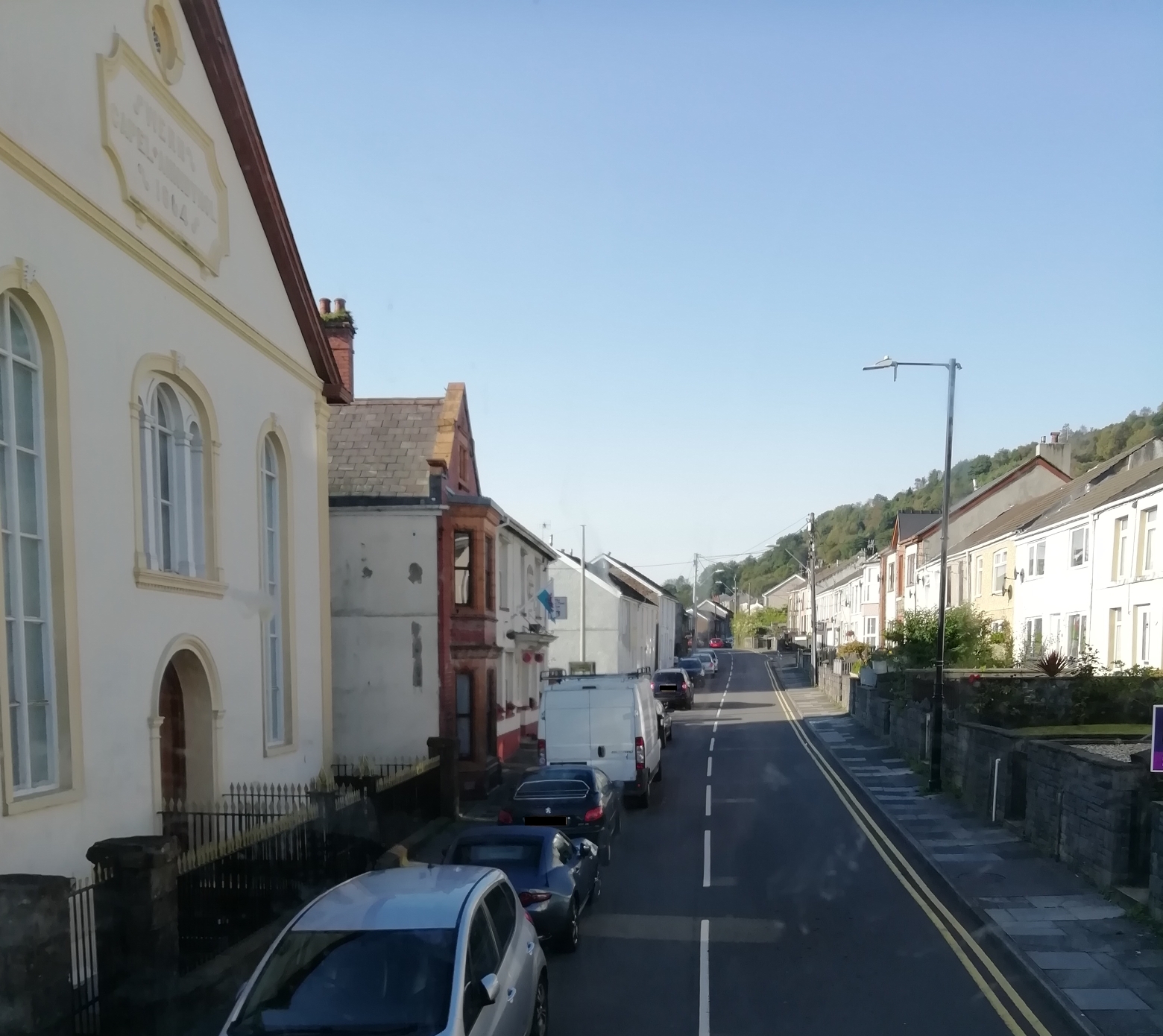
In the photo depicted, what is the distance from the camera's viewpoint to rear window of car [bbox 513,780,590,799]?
13.7 meters

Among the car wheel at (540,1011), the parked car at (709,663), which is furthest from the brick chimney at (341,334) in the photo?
the parked car at (709,663)

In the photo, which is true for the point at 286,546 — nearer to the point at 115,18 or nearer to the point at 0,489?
the point at 0,489

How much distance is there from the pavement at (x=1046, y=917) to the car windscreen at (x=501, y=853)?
196 inches

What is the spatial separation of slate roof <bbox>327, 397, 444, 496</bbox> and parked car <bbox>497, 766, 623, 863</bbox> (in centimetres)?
900

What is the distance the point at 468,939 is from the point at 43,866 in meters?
5.63

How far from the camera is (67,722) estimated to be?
33.0ft

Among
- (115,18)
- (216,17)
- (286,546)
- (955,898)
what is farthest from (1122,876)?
(216,17)

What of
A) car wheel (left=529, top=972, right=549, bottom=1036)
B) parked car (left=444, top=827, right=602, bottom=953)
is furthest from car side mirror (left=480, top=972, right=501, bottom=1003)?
parked car (left=444, top=827, right=602, bottom=953)

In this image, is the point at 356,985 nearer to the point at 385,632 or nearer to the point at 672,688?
the point at 385,632

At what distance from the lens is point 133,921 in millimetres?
8172

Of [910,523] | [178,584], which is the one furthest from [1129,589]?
[910,523]

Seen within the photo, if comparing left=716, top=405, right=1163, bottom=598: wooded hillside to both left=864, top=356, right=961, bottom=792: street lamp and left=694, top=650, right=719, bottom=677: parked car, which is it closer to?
left=864, top=356, right=961, bottom=792: street lamp

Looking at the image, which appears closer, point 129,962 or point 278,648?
point 129,962

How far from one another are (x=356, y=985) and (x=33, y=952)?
2.72 m
